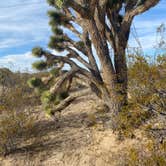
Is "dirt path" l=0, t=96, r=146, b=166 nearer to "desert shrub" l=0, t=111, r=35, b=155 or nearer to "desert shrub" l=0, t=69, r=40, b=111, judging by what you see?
"desert shrub" l=0, t=111, r=35, b=155

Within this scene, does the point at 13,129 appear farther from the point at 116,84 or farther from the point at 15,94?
the point at 116,84

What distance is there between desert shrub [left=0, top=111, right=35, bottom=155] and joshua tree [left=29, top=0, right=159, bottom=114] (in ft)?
2.91

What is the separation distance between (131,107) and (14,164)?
4313 millimetres

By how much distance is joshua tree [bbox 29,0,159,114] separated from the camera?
9.30 meters

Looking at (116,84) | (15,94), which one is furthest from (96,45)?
(15,94)

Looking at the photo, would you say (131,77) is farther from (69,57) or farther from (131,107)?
(69,57)

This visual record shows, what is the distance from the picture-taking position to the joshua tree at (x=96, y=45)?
9297mm

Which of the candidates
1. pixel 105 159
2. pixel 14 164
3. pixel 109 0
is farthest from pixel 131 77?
pixel 14 164

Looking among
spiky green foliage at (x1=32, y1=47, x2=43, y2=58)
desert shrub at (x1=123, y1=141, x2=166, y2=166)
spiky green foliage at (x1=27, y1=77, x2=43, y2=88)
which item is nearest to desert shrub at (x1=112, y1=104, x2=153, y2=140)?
desert shrub at (x1=123, y1=141, x2=166, y2=166)

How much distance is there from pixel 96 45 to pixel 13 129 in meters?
3.00

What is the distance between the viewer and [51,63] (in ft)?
35.7

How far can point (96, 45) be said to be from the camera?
9.41m

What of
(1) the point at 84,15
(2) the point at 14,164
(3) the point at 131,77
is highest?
(1) the point at 84,15

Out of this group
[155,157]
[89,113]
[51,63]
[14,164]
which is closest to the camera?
[155,157]
